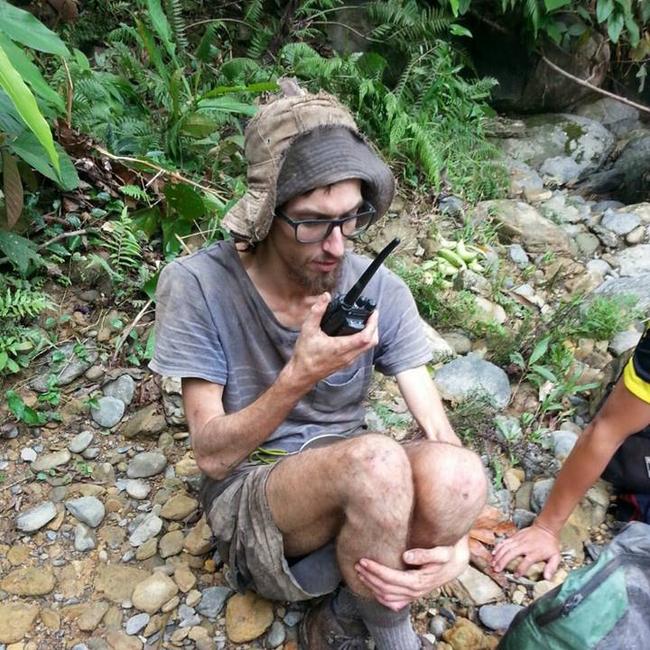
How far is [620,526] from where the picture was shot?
2.79 m

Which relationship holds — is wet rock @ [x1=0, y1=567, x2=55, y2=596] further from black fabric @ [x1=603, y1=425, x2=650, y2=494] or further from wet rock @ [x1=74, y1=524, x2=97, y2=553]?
black fabric @ [x1=603, y1=425, x2=650, y2=494]

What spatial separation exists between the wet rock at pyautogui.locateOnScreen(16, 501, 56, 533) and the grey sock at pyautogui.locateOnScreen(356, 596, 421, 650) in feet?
4.49

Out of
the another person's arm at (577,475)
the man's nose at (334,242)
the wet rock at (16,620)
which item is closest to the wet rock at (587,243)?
the another person's arm at (577,475)

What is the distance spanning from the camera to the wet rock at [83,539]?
2.58 meters

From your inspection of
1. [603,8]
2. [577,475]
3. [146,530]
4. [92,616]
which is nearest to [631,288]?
[577,475]

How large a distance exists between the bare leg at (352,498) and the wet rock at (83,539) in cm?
104

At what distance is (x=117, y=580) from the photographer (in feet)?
8.05

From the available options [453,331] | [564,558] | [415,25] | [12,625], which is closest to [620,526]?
[564,558]

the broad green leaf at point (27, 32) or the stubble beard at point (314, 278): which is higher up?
the broad green leaf at point (27, 32)

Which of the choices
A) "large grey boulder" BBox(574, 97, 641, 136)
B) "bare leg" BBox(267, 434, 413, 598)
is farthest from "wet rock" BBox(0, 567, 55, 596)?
"large grey boulder" BBox(574, 97, 641, 136)

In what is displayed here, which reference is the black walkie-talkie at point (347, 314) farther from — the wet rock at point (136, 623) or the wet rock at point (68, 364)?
the wet rock at point (68, 364)

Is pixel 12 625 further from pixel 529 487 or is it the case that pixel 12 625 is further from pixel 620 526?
pixel 620 526

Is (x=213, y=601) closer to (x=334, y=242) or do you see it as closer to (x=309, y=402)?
(x=309, y=402)

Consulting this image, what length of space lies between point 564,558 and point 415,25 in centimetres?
484
